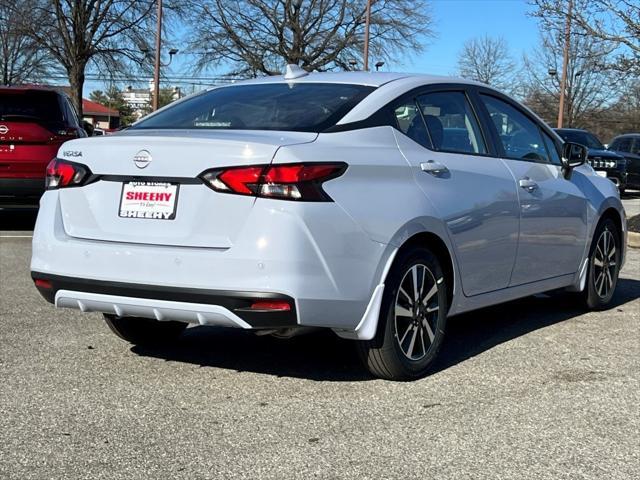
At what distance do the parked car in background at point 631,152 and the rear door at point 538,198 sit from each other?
17.5 m

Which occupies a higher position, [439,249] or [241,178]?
[241,178]

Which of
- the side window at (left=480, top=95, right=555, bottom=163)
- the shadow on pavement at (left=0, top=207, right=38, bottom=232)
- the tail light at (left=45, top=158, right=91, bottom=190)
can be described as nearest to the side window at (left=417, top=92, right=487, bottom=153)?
the side window at (left=480, top=95, right=555, bottom=163)

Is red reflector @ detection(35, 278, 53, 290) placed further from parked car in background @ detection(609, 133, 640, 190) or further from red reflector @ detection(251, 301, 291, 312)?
parked car in background @ detection(609, 133, 640, 190)

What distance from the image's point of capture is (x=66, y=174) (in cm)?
430

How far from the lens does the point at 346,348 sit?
5.18 metres

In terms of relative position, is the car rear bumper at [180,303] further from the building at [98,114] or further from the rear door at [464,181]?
the building at [98,114]

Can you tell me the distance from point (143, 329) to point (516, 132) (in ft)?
8.93

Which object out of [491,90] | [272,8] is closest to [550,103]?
[272,8]

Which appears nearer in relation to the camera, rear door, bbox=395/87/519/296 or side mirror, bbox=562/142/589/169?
rear door, bbox=395/87/519/296

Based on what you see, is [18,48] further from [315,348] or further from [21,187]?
[315,348]

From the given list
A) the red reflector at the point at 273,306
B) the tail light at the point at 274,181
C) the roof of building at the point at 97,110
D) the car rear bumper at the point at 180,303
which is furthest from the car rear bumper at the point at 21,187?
the roof of building at the point at 97,110

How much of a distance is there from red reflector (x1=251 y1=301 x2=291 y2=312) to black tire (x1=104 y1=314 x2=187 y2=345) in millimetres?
1437

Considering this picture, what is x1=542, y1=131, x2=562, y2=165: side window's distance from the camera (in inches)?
238

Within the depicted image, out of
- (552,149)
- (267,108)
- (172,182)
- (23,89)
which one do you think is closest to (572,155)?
(552,149)
